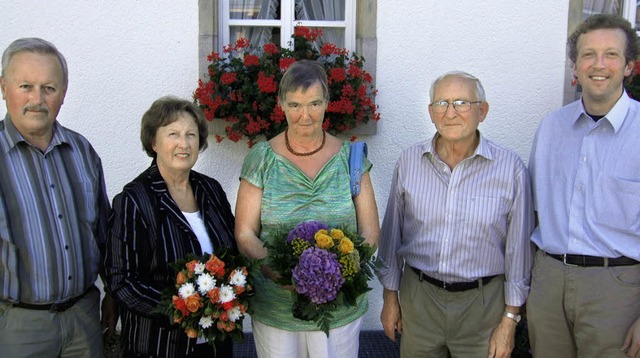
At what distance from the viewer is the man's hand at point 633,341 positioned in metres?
2.47

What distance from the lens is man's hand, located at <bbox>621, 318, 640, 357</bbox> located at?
2.47m

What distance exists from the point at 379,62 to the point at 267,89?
108 centimetres

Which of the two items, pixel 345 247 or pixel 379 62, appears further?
pixel 379 62

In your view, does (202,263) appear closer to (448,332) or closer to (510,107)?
(448,332)

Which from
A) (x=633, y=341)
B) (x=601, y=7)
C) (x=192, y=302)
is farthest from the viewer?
(x=601, y=7)

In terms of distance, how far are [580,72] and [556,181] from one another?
1.84 ft

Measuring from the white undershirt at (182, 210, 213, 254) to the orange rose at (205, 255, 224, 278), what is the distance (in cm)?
25

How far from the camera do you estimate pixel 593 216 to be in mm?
2562

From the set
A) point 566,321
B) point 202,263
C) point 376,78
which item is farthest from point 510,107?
point 202,263

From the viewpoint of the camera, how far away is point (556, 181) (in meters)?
2.70

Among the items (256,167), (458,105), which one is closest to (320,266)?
(256,167)

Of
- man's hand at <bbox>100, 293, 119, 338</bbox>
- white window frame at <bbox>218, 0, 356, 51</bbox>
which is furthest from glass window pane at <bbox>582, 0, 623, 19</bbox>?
man's hand at <bbox>100, 293, 119, 338</bbox>

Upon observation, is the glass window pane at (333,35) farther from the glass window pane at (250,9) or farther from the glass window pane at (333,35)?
the glass window pane at (250,9)

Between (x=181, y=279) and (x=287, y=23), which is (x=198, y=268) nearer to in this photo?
(x=181, y=279)
